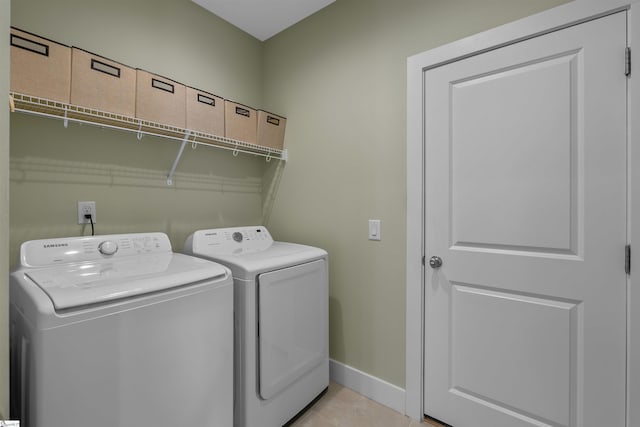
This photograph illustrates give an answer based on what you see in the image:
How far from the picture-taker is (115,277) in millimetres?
1159

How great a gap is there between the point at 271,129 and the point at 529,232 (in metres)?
1.74

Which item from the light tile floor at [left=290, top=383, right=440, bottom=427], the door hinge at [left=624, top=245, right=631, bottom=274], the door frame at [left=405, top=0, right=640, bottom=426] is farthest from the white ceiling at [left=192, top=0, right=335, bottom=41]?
the light tile floor at [left=290, top=383, right=440, bottom=427]

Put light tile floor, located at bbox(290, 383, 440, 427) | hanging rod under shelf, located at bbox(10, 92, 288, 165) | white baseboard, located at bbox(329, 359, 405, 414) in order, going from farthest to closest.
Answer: white baseboard, located at bbox(329, 359, 405, 414) → light tile floor, located at bbox(290, 383, 440, 427) → hanging rod under shelf, located at bbox(10, 92, 288, 165)

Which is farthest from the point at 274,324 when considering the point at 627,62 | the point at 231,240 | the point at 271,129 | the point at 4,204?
the point at 627,62

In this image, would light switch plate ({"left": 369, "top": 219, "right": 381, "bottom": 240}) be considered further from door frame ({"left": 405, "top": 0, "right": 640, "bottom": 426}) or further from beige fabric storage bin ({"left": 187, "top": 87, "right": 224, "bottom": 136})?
beige fabric storage bin ({"left": 187, "top": 87, "right": 224, "bottom": 136})

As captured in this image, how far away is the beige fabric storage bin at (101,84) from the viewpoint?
4.46 feet

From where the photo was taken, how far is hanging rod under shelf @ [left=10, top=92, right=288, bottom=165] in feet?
4.27

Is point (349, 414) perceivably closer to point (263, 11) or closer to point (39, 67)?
point (39, 67)

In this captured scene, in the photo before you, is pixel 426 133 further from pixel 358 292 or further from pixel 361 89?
pixel 358 292

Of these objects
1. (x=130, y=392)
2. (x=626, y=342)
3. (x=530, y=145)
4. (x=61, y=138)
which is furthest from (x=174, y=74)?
(x=626, y=342)

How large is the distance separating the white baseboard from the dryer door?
0.83 ft

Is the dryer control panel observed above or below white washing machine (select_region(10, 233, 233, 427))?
above

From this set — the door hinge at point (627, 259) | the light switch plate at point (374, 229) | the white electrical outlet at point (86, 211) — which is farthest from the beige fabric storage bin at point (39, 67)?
the door hinge at point (627, 259)

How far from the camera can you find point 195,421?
124 centimetres
